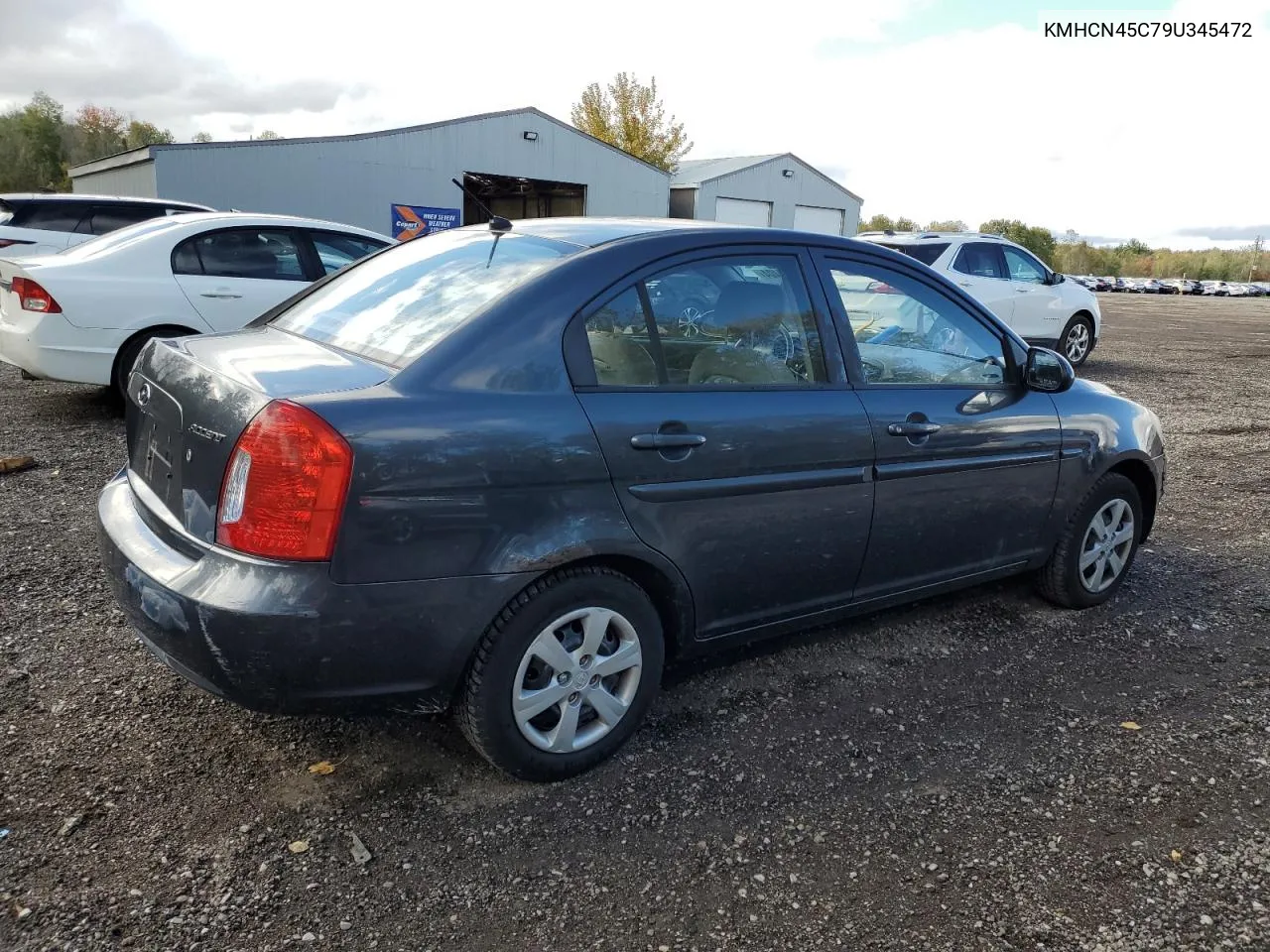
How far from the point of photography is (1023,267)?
39.2ft

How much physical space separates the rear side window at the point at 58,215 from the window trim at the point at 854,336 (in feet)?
32.1

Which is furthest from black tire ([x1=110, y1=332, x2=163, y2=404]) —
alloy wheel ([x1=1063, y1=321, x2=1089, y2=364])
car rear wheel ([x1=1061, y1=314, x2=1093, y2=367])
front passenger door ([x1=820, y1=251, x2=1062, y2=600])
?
alloy wheel ([x1=1063, y1=321, x2=1089, y2=364])

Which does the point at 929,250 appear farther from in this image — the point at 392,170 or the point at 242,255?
the point at 392,170

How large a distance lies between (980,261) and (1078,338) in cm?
251

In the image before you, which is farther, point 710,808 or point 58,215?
point 58,215

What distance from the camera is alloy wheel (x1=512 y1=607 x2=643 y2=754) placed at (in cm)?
262

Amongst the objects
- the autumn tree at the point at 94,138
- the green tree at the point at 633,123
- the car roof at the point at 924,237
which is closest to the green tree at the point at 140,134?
the autumn tree at the point at 94,138

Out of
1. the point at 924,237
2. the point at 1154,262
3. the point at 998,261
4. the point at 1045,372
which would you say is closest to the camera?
the point at 1045,372

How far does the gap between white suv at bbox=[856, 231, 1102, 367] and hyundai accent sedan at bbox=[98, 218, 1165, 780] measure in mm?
7964

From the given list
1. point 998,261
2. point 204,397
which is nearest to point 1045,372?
point 204,397

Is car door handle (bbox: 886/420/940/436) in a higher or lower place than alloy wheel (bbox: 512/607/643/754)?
Result: higher

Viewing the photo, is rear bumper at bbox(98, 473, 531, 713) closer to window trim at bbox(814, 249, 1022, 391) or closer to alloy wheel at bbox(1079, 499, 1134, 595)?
window trim at bbox(814, 249, 1022, 391)

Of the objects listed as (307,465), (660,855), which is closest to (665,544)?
(660,855)

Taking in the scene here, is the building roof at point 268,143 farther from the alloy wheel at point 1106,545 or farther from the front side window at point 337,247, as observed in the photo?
the alloy wheel at point 1106,545
